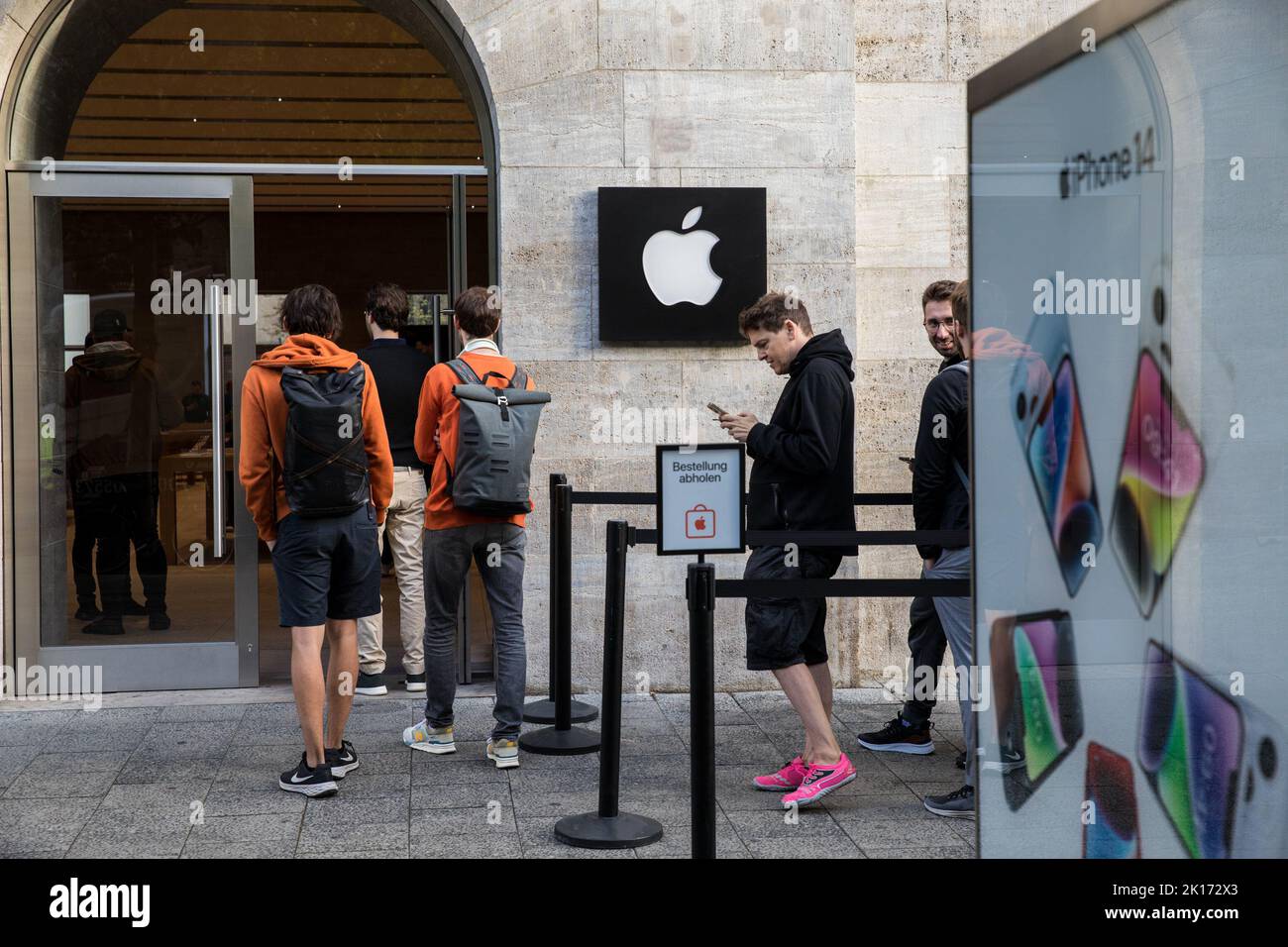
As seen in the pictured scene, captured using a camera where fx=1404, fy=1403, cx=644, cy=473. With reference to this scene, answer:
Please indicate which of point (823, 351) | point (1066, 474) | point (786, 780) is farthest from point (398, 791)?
point (1066, 474)

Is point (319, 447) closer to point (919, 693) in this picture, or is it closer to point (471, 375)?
point (471, 375)

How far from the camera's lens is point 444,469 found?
5.39m

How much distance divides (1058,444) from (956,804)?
235cm

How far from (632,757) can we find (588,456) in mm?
1779

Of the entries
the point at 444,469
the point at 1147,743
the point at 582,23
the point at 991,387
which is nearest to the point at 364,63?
the point at 582,23

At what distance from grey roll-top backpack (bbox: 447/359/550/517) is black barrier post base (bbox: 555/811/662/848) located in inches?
49.6

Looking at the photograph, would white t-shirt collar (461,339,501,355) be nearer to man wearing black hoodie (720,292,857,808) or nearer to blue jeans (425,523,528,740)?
blue jeans (425,523,528,740)

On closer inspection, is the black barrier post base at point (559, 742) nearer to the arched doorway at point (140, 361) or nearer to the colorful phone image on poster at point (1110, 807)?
the arched doorway at point (140, 361)

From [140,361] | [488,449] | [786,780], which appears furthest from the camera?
[140,361]

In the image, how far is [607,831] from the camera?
14.9ft

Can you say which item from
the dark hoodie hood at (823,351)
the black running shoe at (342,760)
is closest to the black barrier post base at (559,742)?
the black running shoe at (342,760)

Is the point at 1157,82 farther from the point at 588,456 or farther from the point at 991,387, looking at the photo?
the point at 588,456

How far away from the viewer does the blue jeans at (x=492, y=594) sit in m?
5.45

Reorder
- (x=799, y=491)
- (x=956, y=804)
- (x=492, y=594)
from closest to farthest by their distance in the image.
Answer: (x=956, y=804), (x=799, y=491), (x=492, y=594)
